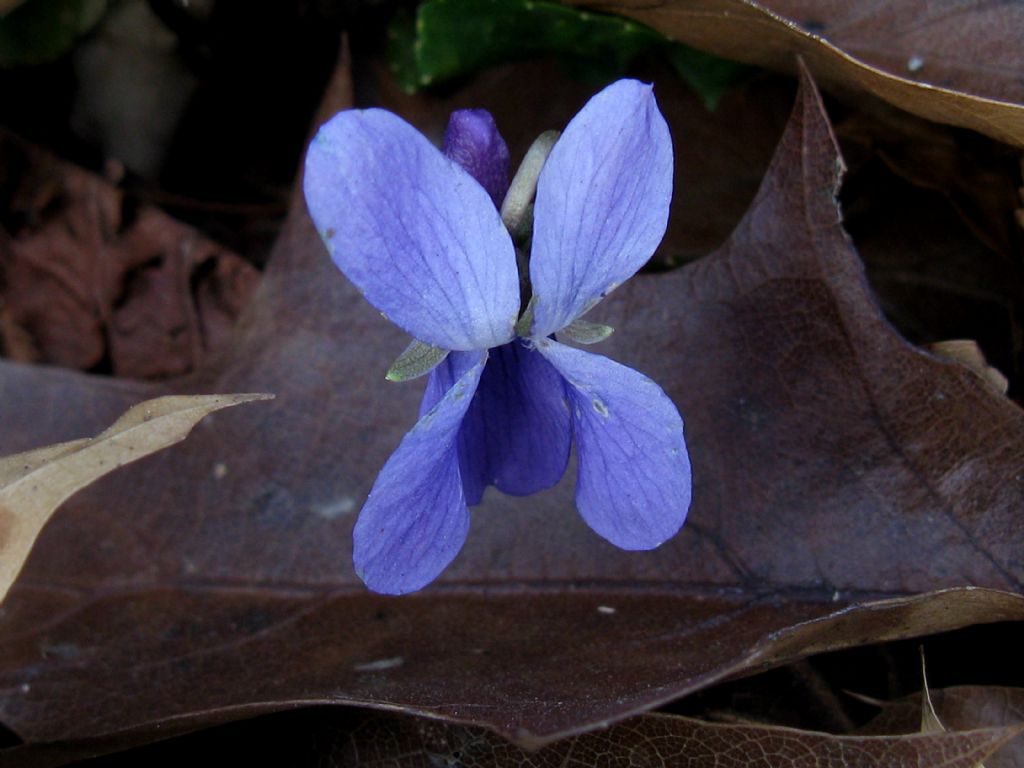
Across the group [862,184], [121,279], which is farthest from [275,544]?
[862,184]

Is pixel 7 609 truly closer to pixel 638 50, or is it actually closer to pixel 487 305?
pixel 487 305

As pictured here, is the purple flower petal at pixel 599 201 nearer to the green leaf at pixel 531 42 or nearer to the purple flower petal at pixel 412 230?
the purple flower petal at pixel 412 230

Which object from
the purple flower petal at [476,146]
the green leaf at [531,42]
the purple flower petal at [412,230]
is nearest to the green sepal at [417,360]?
Answer: the purple flower petal at [412,230]

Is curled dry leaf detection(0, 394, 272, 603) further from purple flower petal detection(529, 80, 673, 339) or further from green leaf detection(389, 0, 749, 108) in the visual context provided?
green leaf detection(389, 0, 749, 108)

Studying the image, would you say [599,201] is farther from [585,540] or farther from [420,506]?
[585,540]

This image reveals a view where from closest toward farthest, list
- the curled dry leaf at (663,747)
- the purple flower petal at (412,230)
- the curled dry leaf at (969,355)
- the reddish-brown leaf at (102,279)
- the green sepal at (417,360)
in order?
the purple flower petal at (412,230), the curled dry leaf at (663,747), the green sepal at (417,360), the curled dry leaf at (969,355), the reddish-brown leaf at (102,279)

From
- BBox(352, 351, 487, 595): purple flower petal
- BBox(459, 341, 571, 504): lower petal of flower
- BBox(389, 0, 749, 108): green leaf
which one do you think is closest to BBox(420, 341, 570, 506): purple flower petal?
BBox(459, 341, 571, 504): lower petal of flower

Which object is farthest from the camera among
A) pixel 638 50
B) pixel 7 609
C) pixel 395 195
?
pixel 638 50
